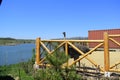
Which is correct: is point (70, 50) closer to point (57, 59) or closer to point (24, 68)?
point (24, 68)

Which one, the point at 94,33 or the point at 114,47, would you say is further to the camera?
the point at 94,33

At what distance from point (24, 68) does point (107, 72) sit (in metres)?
4.74

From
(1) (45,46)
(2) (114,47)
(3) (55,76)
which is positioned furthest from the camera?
(2) (114,47)

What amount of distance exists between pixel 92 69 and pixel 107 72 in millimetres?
832

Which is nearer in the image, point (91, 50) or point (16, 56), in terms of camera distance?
point (91, 50)

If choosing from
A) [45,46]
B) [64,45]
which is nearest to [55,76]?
[64,45]

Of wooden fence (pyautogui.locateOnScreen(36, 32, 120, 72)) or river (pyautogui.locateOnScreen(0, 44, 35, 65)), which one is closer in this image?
wooden fence (pyautogui.locateOnScreen(36, 32, 120, 72))

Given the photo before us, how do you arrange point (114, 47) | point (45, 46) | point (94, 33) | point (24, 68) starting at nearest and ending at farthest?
point (45, 46)
point (24, 68)
point (114, 47)
point (94, 33)

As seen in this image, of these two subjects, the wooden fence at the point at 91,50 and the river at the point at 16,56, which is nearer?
the wooden fence at the point at 91,50

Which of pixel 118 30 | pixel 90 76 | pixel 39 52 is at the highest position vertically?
pixel 118 30

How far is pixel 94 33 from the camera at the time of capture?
26.8 metres

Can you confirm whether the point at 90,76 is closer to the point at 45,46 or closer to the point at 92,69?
the point at 92,69

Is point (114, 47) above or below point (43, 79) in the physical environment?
above

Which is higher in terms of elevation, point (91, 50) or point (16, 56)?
point (16, 56)
